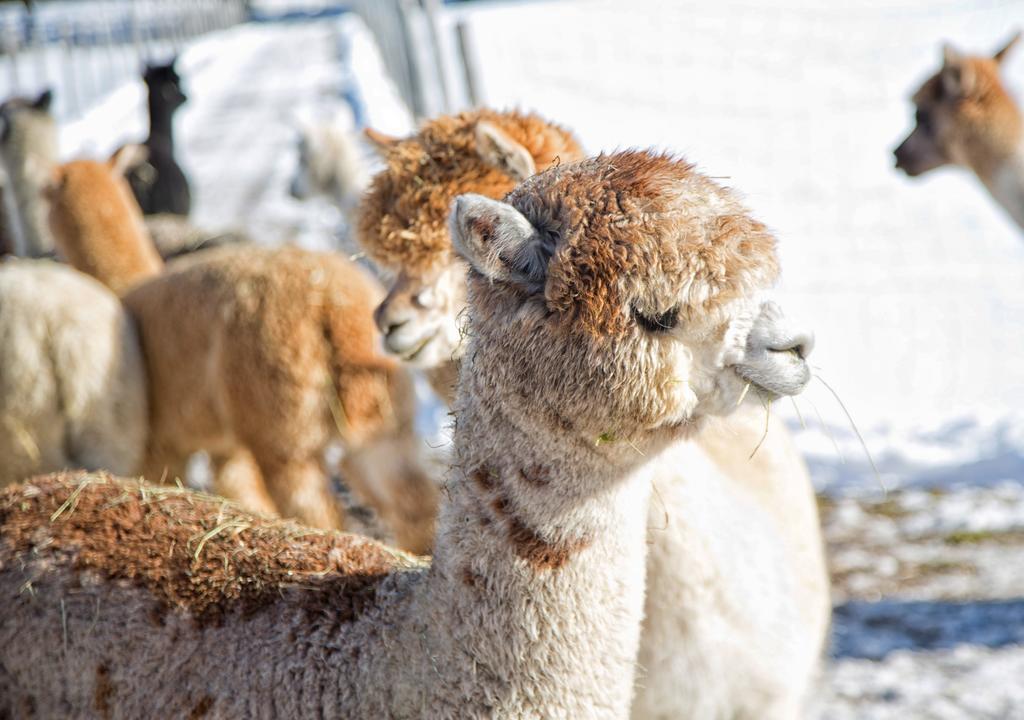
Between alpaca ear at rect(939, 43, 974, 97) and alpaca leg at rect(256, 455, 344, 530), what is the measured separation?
5.11 metres

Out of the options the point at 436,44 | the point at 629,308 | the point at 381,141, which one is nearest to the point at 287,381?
the point at 381,141

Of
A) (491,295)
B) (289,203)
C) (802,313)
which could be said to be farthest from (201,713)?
(289,203)

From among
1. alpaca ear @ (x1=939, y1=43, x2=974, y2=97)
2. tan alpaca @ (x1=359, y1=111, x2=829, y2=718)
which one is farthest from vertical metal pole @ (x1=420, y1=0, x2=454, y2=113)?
tan alpaca @ (x1=359, y1=111, x2=829, y2=718)

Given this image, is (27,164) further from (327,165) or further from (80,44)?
(80,44)

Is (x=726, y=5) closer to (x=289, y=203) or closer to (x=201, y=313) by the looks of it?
(x=289, y=203)

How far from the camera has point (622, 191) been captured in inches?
75.9

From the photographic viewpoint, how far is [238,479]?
5.17m

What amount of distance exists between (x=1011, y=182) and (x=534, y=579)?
6214 millimetres

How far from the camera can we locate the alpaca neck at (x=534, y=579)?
1.93 metres

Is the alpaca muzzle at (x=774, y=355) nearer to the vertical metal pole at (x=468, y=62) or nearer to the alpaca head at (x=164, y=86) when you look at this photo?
the vertical metal pole at (x=468, y=62)

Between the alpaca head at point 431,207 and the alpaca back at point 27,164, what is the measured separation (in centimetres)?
492

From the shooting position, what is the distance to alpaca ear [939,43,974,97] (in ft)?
23.5

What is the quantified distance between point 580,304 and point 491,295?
18 cm

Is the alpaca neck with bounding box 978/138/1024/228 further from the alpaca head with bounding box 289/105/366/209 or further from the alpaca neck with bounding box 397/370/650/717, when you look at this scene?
the alpaca neck with bounding box 397/370/650/717
